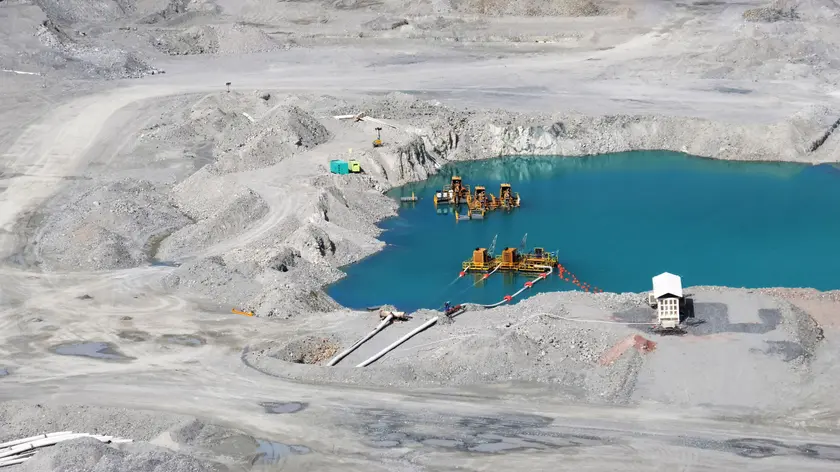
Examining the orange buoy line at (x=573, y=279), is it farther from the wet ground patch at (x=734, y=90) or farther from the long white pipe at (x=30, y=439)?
the wet ground patch at (x=734, y=90)

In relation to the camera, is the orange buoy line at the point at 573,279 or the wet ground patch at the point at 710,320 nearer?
the wet ground patch at the point at 710,320

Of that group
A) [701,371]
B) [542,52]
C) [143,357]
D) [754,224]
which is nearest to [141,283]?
[143,357]

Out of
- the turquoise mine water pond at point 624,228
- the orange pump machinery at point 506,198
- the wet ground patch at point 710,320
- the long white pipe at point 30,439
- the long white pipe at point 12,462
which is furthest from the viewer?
the orange pump machinery at point 506,198

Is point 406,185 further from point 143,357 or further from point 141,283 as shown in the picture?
point 143,357

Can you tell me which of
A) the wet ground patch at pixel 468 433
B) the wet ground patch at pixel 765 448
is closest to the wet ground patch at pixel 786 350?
the wet ground patch at pixel 765 448

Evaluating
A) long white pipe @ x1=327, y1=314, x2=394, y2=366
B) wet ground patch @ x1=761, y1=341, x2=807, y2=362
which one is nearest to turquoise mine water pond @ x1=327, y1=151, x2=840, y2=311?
long white pipe @ x1=327, y1=314, x2=394, y2=366

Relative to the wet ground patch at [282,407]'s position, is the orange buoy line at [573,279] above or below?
above
